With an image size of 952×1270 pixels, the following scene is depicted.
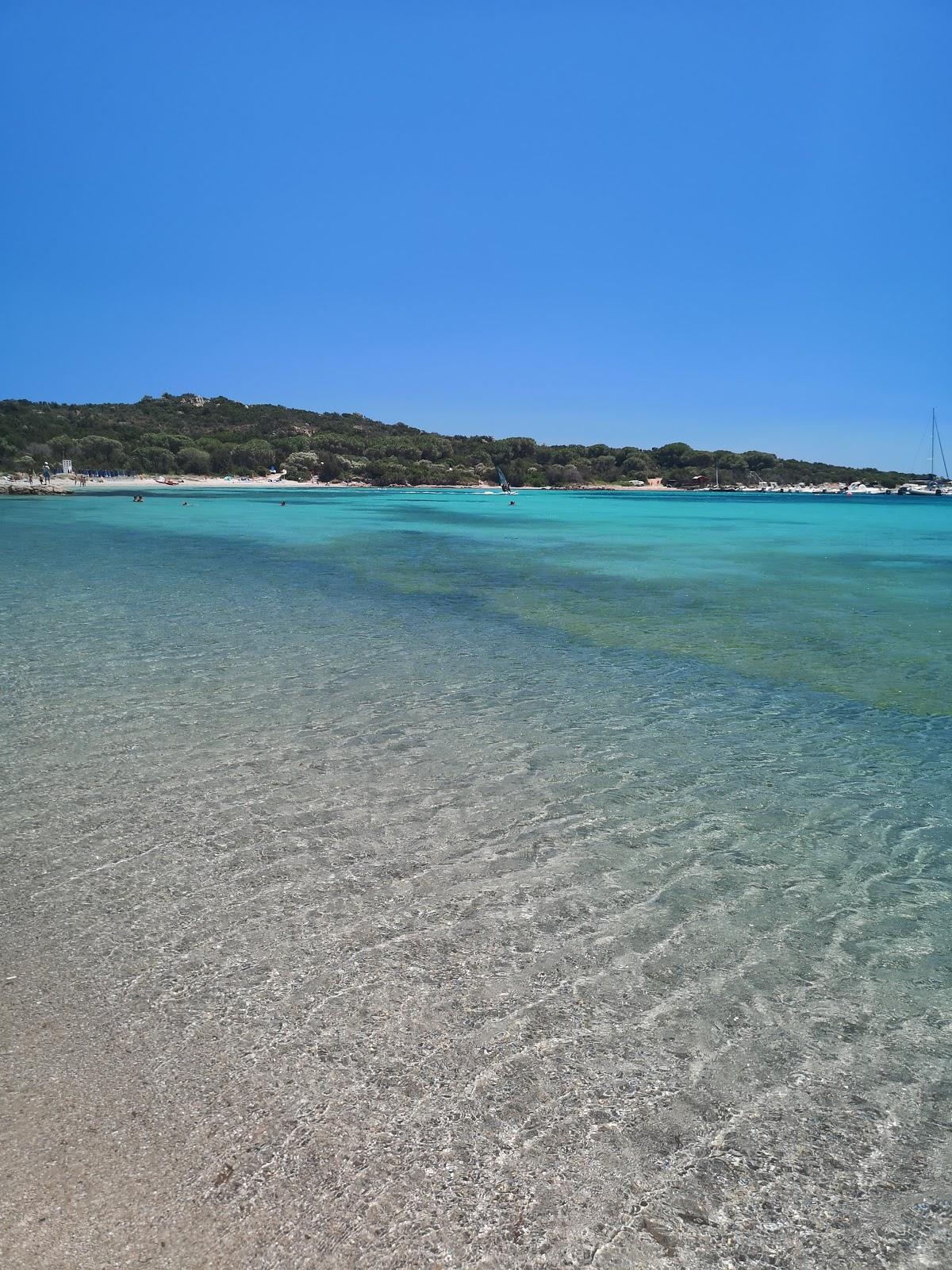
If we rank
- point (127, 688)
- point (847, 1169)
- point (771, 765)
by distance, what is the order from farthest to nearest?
1. point (127, 688)
2. point (771, 765)
3. point (847, 1169)

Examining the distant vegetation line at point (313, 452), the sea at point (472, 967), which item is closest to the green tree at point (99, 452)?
the distant vegetation line at point (313, 452)

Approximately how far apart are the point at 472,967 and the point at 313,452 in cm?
14618

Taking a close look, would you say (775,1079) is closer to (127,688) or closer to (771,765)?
(771,765)

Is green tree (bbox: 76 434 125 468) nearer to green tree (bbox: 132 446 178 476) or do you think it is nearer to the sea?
green tree (bbox: 132 446 178 476)

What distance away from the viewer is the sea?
7.99 feet

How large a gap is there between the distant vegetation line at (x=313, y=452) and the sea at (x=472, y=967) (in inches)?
4327

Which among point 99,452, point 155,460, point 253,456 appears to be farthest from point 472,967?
point 253,456

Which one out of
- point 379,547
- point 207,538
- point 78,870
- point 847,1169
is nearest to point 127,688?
point 78,870

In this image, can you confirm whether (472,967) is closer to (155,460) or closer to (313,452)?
(155,460)

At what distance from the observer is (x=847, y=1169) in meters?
2.63

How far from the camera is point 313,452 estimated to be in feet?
470

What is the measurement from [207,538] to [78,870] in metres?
29.8

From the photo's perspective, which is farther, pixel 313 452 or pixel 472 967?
pixel 313 452

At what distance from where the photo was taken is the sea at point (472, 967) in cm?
244
